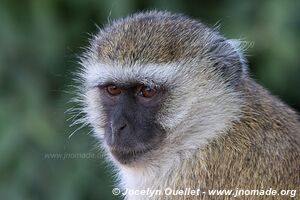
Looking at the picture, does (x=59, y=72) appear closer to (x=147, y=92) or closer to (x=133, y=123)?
(x=147, y=92)

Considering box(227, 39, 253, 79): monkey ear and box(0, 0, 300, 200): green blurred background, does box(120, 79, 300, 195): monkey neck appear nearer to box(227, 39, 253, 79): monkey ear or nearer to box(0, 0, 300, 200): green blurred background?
box(227, 39, 253, 79): monkey ear

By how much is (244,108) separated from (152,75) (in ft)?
1.79

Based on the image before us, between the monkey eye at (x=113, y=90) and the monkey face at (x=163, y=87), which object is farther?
the monkey eye at (x=113, y=90)

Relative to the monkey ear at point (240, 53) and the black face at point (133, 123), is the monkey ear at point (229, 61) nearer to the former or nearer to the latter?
the monkey ear at point (240, 53)

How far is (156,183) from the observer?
527 centimetres

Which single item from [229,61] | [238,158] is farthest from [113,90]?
[238,158]

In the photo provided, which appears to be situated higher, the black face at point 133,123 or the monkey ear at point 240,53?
the monkey ear at point 240,53

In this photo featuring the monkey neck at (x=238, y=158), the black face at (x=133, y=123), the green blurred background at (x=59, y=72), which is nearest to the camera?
the monkey neck at (x=238, y=158)

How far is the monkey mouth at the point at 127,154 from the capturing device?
207 inches

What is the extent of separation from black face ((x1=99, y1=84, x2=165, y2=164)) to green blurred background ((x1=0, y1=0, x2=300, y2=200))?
221 cm

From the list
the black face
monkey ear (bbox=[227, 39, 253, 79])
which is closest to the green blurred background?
monkey ear (bbox=[227, 39, 253, 79])

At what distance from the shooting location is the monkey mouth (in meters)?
5.27

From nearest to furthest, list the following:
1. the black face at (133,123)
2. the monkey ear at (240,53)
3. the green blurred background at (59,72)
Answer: the black face at (133,123) < the monkey ear at (240,53) < the green blurred background at (59,72)

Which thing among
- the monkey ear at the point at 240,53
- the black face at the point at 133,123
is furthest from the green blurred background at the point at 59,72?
the black face at the point at 133,123
